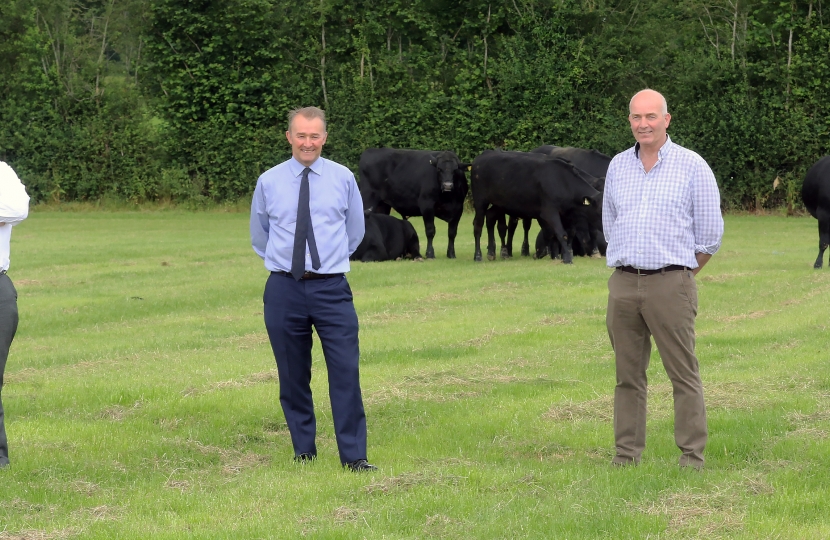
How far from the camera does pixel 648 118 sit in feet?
21.5

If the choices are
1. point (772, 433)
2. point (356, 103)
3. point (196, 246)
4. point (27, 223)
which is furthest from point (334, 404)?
point (356, 103)

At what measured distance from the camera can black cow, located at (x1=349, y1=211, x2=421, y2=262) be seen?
22.2 meters

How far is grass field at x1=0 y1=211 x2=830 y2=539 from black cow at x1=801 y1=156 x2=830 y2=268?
1.17 metres

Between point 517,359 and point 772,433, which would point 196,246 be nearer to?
point 517,359

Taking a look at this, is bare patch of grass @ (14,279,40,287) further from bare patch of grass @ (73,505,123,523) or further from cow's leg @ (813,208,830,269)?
bare patch of grass @ (73,505,123,523)

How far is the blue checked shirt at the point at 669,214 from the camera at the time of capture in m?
6.59

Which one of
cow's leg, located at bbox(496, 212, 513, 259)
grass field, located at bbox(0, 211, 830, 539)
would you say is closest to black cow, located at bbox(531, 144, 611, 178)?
cow's leg, located at bbox(496, 212, 513, 259)

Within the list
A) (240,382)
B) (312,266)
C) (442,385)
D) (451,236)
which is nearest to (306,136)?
(312,266)

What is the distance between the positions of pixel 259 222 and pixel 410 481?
1.89 metres

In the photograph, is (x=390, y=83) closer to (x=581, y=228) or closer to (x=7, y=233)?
(x=581, y=228)

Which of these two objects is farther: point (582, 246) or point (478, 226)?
point (582, 246)

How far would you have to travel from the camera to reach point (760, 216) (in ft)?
107

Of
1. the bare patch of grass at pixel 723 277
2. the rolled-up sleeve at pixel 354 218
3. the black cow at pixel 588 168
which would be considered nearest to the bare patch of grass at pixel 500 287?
the bare patch of grass at pixel 723 277

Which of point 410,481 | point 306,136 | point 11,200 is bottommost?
point 410,481
